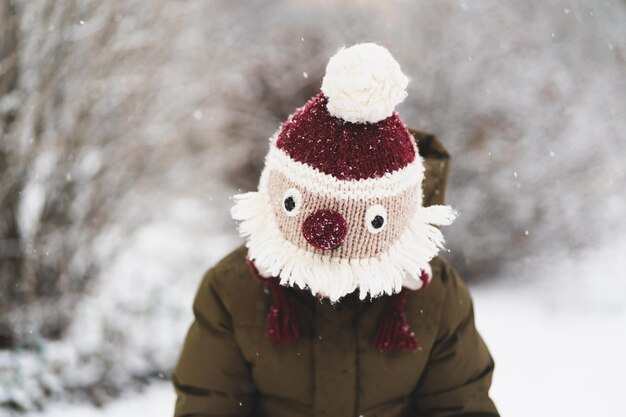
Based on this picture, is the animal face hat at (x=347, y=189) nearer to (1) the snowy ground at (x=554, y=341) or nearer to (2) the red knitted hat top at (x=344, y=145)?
(2) the red knitted hat top at (x=344, y=145)

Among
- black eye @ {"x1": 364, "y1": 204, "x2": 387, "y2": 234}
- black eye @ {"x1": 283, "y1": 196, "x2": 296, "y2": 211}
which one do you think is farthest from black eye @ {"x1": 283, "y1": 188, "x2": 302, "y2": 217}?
black eye @ {"x1": 364, "y1": 204, "x2": 387, "y2": 234}

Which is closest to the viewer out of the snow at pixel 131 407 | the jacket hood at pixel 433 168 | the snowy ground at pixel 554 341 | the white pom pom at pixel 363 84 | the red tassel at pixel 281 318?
the white pom pom at pixel 363 84

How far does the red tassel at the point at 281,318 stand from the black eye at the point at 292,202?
9.5 inches

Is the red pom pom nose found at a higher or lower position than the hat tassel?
higher

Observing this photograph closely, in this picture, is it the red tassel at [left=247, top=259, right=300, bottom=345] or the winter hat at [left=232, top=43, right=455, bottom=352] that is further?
the red tassel at [left=247, top=259, right=300, bottom=345]

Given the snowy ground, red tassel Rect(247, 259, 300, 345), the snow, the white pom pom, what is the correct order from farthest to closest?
the snowy ground → the snow → red tassel Rect(247, 259, 300, 345) → the white pom pom

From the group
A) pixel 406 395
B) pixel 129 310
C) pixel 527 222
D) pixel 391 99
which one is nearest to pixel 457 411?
pixel 406 395

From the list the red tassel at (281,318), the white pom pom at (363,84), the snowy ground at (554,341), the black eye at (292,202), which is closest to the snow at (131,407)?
the snowy ground at (554,341)

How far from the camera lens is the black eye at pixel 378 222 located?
1.18 m

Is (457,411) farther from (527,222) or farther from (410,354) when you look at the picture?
(527,222)

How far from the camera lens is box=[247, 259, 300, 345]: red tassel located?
1.38 meters

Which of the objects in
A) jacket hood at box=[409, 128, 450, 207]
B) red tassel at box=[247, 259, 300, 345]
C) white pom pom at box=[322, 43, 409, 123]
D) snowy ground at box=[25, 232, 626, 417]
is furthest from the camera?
snowy ground at box=[25, 232, 626, 417]

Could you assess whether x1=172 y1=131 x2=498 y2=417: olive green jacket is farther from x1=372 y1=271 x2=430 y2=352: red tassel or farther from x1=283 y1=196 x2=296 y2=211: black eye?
x1=283 y1=196 x2=296 y2=211: black eye

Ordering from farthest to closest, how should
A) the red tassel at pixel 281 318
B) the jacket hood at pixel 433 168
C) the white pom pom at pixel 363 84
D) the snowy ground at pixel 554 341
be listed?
the snowy ground at pixel 554 341
the jacket hood at pixel 433 168
the red tassel at pixel 281 318
the white pom pom at pixel 363 84
